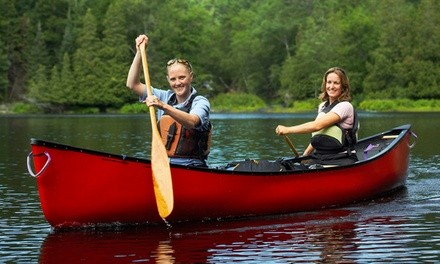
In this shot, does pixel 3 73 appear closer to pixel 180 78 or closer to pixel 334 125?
pixel 334 125

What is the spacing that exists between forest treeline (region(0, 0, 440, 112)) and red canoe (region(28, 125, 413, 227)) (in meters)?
64.4

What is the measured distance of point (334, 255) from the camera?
31.6ft

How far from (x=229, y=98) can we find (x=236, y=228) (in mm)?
72200

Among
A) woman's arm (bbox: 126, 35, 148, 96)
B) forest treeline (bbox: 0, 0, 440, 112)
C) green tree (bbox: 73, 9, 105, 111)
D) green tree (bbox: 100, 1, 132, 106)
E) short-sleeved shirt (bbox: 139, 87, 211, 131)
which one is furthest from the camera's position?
green tree (bbox: 100, 1, 132, 106)

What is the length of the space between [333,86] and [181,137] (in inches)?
97.1

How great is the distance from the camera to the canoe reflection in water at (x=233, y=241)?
31.5 feet

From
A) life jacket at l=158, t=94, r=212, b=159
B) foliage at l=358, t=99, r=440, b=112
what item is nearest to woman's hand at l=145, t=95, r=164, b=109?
life jacket at l=158, t=94, r=212, b=159

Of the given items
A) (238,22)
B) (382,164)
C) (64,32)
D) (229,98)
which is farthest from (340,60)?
(382,164)

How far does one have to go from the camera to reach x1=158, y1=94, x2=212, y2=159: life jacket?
11414 mm

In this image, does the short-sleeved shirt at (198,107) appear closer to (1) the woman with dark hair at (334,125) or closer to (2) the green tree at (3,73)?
(1) the woman with dark hair at (334,125)

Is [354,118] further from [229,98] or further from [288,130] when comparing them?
[229,98]

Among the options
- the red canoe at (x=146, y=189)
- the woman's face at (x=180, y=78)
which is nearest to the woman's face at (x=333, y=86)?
the red canoe at (x=146, y=189)

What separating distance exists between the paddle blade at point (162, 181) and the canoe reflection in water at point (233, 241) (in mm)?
335

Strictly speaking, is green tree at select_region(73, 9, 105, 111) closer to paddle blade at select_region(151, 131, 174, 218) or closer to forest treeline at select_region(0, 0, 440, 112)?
forest treeline at select_region(0, 0, 440, 112)
